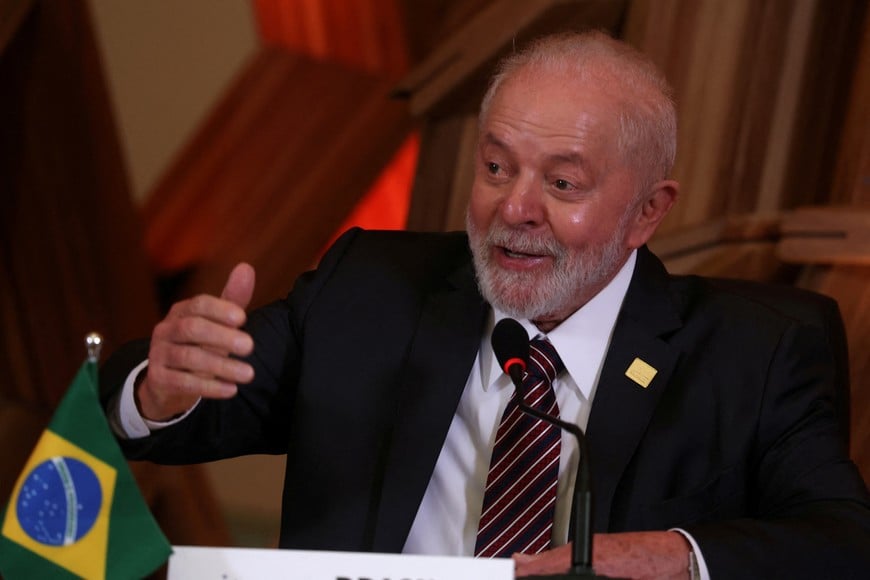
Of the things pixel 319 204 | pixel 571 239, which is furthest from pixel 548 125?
pixel 319 204

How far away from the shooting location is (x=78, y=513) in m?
1.28

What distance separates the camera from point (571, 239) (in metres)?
1.97

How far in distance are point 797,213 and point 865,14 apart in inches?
26.2

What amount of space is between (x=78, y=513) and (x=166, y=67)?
12.8 feet

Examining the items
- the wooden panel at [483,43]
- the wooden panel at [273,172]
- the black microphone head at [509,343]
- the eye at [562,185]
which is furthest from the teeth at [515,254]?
the wooden panel at [273,172]

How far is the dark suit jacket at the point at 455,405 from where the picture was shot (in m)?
1.87

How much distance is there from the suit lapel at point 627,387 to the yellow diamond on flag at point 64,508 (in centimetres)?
80

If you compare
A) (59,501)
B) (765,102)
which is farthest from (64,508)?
(765,102)

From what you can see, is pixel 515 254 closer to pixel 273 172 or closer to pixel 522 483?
pixel 522 483

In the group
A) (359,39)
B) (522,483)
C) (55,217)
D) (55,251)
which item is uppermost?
(359,39)

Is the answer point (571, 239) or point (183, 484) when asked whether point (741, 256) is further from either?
point (183, 484)

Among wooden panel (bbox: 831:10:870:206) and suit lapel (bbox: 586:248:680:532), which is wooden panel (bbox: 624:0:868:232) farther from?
suit lapel (bbox: 586:248:680:532)

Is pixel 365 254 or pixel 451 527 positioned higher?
pixel 365 254

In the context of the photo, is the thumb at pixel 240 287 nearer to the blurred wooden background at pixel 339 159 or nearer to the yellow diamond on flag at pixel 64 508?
the yellow diamond on flag at pixel 64 508
